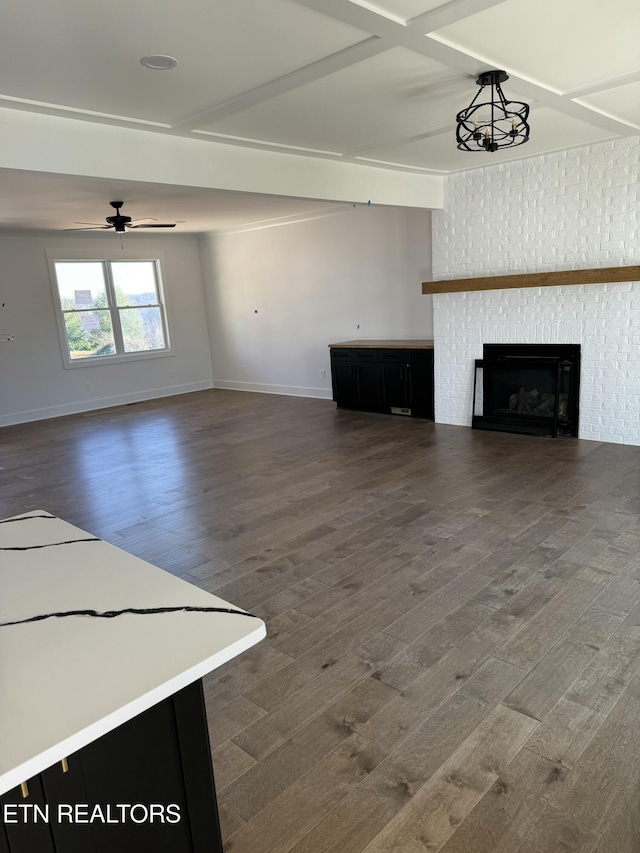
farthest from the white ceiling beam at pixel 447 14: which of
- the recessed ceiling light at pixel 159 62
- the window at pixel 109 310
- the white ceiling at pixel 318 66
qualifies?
the window at pixel 109 310

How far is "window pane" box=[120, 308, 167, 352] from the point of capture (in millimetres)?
9398

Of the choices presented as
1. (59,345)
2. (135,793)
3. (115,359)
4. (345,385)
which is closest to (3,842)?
(135,793)

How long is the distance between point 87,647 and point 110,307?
8.75m

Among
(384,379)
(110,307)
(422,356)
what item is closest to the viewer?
(422,356)

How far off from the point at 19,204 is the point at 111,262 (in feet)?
10.4

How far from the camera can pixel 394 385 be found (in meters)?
7.01

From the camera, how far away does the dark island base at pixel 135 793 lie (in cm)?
104

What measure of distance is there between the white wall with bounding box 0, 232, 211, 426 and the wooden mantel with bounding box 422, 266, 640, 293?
511 cm

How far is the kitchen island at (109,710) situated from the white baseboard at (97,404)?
7.80 meters

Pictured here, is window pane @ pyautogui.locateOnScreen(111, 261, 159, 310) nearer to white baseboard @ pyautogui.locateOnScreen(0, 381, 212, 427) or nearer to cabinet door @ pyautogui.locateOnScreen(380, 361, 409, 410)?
white baseboard @ pyautogui.locateOnScreen(0, 381, 212, 427)

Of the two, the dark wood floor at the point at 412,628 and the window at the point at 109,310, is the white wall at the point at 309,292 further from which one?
the dark wood floor at the point at 412,628

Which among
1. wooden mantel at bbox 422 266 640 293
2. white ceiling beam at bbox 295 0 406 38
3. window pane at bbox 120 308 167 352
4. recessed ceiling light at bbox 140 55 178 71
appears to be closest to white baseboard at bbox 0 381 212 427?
window pane at bbox 120 308 167 352

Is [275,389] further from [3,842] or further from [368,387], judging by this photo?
[3,842]

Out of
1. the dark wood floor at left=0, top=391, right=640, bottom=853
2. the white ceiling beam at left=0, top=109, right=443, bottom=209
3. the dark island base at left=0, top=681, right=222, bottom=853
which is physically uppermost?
the white ceiling beam at left=0, top=109, right=443, bottom=209
